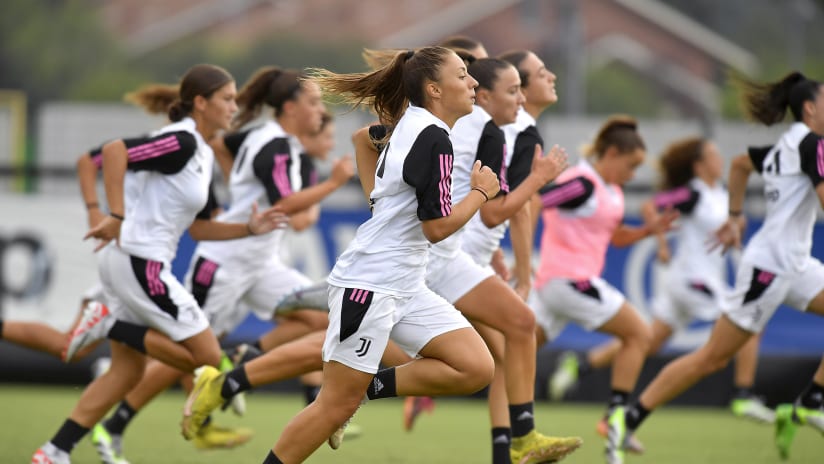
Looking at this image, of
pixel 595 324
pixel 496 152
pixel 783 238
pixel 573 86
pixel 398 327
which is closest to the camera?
pixel 398 327

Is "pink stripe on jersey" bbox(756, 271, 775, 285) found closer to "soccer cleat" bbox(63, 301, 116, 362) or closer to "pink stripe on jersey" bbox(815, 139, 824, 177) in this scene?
"pink stripe on jersey" bbox(815, 139, 824, 177)

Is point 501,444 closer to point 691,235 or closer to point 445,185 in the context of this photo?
point 445,185

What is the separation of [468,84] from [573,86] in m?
18.3

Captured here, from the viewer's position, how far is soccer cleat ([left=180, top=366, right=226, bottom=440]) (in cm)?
670

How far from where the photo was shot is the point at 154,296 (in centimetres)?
693

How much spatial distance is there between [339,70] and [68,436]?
114 feet

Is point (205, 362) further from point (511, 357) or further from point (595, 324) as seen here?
point (595, 324)

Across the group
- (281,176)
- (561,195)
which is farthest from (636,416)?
(281,176)

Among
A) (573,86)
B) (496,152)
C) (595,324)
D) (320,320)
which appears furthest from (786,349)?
(573,86)

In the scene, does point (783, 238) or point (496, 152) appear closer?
point (496, 152)

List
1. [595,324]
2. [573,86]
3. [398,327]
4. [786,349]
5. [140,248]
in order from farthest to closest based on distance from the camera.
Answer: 1. [573,86]
2. [786,349]
3. [595,324]
4. [140,248]
5. [398,327]

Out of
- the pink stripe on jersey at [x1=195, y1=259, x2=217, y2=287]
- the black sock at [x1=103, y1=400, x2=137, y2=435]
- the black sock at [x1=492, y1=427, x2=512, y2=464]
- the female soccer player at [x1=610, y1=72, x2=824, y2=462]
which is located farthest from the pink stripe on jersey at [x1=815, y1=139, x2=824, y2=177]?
the black sock at [x1=103, y1=400, x2=137, y2=435]

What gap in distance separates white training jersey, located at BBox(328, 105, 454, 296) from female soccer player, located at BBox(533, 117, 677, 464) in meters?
2.97

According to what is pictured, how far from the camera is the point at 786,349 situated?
483 inches
